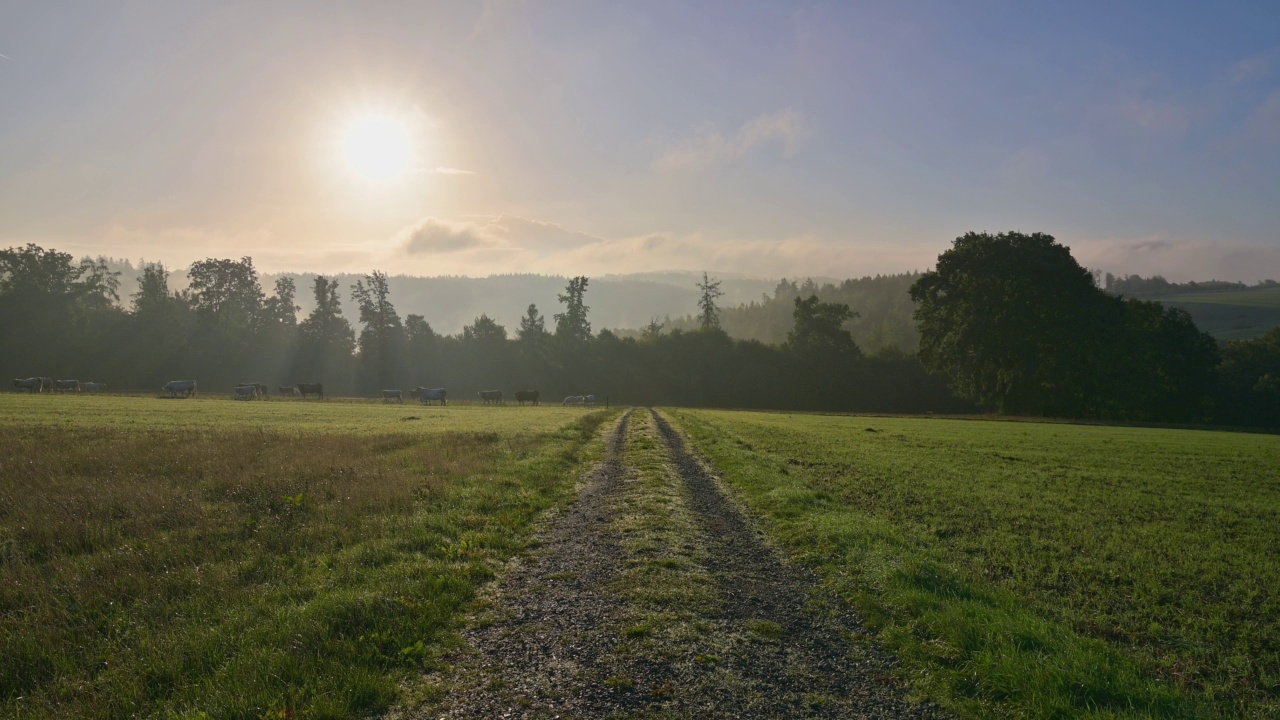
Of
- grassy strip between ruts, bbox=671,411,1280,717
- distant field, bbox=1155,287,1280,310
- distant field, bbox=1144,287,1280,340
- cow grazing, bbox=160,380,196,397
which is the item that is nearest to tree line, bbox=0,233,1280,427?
cow grazing, bbox=160,380,196,397

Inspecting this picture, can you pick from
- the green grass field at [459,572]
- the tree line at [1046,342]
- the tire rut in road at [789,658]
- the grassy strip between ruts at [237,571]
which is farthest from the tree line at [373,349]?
the tire rut in road at [789,658]

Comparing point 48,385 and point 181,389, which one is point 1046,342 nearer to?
point 181,389

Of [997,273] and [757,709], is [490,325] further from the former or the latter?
[757,709]

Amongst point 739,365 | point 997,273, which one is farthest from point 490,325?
point 997,273

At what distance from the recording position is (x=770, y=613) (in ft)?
24.6

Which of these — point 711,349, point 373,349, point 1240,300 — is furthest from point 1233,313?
point 373,349

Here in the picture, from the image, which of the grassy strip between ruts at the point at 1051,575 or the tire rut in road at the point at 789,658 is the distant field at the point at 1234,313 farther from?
the tire rut in road at the point at 789,658

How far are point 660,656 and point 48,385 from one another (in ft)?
279

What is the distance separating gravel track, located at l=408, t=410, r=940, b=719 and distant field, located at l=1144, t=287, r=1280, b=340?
582 ft

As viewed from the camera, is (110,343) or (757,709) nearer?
(757,709)

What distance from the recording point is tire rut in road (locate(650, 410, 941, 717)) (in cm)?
525

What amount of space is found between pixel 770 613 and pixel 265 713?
16.9 ft

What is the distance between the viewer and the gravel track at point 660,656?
17.1 ft

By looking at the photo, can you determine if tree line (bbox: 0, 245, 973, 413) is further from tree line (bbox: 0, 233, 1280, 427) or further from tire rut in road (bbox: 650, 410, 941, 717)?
tire rut in road (bbox: 650, 410, 941, 717)
